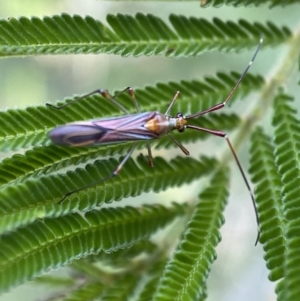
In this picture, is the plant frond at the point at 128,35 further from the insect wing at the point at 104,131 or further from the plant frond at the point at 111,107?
the insect wing at the point at 104,131

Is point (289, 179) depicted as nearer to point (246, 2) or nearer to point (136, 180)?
point (136, 180)

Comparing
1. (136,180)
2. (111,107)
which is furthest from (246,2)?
(136,180)

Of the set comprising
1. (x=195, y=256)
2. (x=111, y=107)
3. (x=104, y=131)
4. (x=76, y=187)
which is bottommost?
(x=195, y=256)

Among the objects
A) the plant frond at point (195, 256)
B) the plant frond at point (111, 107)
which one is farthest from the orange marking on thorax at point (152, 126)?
the plant frond at point (195, 256)

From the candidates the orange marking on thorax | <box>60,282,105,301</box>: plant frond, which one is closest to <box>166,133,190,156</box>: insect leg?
the orange marking on thorax

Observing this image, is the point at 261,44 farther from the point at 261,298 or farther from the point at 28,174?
the point at 261,298

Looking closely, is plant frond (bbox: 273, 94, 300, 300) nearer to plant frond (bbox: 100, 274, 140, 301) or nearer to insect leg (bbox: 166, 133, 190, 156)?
insect leg (bbox: 166, 133, 190, 156)
